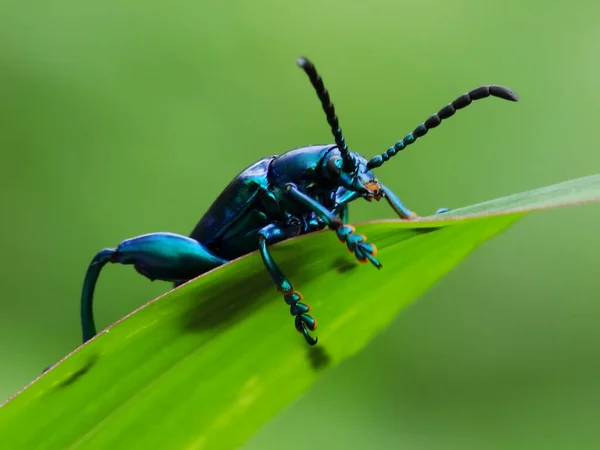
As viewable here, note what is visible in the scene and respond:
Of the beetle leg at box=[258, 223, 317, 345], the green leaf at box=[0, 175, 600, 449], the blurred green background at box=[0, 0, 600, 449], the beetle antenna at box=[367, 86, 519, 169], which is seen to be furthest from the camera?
the blurred green background at box=[0, 0, 600, 449]

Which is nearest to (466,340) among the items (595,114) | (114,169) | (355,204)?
(355,204)

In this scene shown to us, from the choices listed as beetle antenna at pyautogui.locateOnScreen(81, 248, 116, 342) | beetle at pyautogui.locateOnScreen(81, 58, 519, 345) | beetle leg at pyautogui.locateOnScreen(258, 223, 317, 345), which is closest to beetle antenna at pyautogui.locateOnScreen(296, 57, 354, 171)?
beetle at pyautogui.locateOnScreen(81, 58, 519, 345)

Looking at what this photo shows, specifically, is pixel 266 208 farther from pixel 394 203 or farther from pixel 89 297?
pixel 89 297

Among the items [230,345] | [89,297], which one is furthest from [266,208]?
[230,345]

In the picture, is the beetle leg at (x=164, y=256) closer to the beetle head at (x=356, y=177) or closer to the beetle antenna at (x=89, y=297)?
the beetle antenna at (x=89, y=297)

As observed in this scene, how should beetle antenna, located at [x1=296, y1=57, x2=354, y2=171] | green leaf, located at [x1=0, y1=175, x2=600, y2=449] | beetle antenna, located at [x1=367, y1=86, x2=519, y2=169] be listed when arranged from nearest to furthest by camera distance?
green leaf, located at [x1=0, y1=175, x2=600, y2=449] < beetle antenna, located at [x1=296, y1=57, x2=354, y2=171] < beetle antenna, located at [x1=367, y1=86, x2=519, y2=169]

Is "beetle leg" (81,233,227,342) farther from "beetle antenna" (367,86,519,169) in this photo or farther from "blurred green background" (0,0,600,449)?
"blurred green background" (0,0,600,449)

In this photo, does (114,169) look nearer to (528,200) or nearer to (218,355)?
(218,355)
